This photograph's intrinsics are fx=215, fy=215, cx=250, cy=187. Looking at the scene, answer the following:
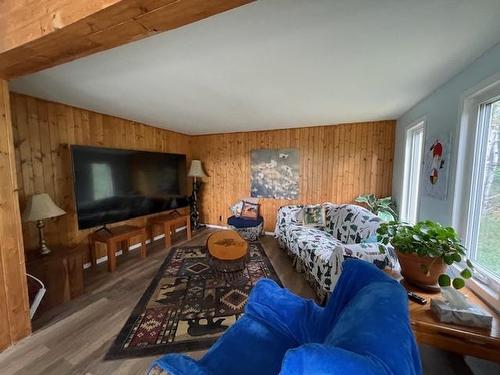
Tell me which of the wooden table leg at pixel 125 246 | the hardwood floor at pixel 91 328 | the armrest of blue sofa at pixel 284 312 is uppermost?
the armrest of blue sofa at pixel 284 312

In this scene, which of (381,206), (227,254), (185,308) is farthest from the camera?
(381,206)

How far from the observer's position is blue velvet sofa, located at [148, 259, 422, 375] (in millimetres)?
490

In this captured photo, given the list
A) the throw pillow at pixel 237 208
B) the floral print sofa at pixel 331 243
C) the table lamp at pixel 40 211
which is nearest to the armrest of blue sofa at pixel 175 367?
the floral print sofa at pixel 331 243

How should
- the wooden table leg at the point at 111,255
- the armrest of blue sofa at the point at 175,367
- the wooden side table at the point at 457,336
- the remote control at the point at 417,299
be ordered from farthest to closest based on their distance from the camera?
the wooden table leg at the point at 111,255 < the remote control at the point at 417,299 < the wooden side table at the point at 457,336 < the armrest of blue sofa at the point at 175,367

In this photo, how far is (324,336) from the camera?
107 cm

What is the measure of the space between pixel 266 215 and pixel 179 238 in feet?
5.76

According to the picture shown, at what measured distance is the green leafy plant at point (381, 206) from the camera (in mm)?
3201

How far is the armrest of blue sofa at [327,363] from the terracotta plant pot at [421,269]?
1.09 m

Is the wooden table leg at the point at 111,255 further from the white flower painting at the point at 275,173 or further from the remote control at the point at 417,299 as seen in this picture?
the remote control at the point at 417,299

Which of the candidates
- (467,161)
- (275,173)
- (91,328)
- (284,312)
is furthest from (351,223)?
(91,328)

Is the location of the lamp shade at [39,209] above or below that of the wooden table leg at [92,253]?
above

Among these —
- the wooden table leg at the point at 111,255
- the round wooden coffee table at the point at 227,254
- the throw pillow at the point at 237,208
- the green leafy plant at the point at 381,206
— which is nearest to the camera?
the round wooden coffee table at the point at 227,254

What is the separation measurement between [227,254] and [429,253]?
1.81 meters

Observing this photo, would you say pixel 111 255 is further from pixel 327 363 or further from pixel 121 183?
pixel 327 363
